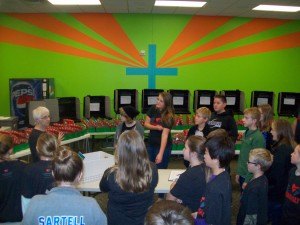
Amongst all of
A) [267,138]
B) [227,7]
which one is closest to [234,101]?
[227,7]

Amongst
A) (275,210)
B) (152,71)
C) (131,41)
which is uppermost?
(131,41)

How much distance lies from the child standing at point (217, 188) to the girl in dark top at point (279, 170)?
118cm

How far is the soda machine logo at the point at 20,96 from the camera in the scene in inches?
291

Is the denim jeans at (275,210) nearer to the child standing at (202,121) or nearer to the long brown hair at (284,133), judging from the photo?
the long brown hair at (284,133)

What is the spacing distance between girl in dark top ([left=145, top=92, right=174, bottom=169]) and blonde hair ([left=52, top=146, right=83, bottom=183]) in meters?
2.08

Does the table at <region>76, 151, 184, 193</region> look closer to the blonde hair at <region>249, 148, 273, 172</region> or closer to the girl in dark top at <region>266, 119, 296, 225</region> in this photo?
the blonde hair at <region>249, 148, 273, 172</region>

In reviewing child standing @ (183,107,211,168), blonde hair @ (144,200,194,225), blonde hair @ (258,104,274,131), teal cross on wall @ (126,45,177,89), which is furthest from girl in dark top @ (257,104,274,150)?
teal cross on wall @ (126,45,177,89)

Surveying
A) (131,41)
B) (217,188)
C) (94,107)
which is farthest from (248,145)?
(131,41)

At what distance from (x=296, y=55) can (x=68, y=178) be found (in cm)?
827

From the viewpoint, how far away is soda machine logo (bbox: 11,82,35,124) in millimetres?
7392

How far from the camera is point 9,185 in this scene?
2.55 m

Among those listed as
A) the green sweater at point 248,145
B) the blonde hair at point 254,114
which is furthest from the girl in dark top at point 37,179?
the blonde hair at point 254,114

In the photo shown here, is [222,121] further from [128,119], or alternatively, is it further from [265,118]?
[128,119]

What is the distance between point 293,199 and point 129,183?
59.5 inches
